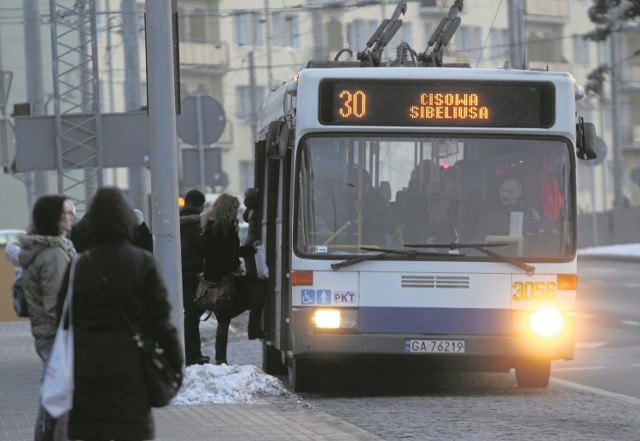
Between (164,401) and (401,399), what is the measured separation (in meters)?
6.59

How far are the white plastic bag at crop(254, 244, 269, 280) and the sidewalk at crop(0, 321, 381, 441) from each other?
2.24m

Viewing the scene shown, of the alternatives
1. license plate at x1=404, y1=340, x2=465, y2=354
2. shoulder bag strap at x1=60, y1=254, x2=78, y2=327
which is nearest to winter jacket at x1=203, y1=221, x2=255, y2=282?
license plate at x1=404, y1=340, x2=465, y2=354

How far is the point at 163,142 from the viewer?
13.0m

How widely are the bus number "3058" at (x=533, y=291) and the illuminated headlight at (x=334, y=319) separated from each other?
4.22ft

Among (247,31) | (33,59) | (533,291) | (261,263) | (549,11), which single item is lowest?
(533,291)

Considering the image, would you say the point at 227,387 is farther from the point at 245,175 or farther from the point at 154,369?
the point at 245,175

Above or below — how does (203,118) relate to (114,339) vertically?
above

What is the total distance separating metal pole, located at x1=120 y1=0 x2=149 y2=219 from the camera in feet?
86.3

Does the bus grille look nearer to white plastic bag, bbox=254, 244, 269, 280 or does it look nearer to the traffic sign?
white plastic bag, bbox=254, 244, 269, 280

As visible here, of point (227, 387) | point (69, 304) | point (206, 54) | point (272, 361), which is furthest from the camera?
point (206, 54)

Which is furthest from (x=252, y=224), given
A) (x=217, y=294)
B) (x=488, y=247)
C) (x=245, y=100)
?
(x=245, y=100)

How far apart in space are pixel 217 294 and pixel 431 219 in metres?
3.03

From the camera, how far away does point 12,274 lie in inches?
1012

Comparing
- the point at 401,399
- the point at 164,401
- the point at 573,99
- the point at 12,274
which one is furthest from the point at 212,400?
the point at 12,274
